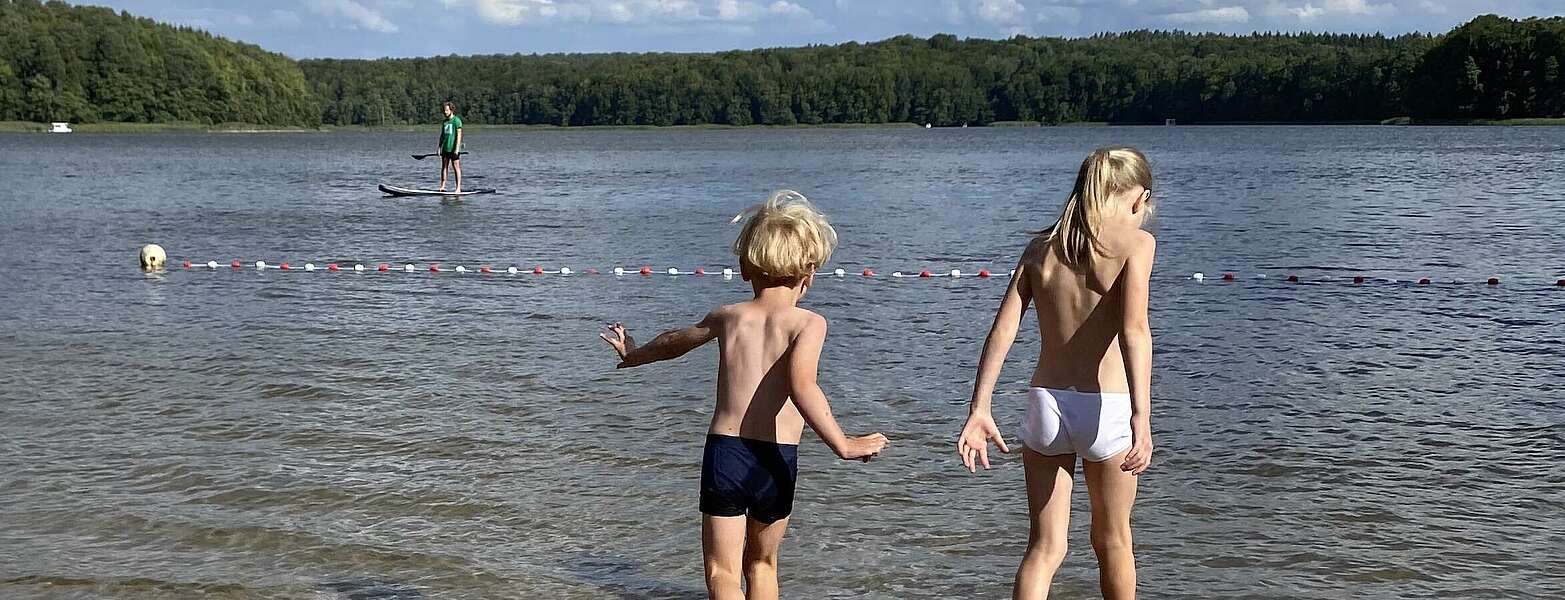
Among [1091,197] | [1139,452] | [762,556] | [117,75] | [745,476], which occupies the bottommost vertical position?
[762,556]

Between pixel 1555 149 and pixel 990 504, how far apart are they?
70319 millimetres

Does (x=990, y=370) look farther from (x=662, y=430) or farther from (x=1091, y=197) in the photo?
(x=662, y=430)

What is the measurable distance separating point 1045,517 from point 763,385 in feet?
3.27

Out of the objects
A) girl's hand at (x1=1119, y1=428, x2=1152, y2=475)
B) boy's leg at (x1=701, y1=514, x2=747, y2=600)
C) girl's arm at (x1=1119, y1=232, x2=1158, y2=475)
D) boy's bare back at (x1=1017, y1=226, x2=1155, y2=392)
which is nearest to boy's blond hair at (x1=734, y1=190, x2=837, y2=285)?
boy's bare back at (x1=1017, y1=226, x2=1155, y2=392)

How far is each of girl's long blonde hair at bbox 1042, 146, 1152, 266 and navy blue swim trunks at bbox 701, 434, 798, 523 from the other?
105cm

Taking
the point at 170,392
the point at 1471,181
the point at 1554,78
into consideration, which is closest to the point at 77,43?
the point at 1554,78

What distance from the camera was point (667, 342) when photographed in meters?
4.82

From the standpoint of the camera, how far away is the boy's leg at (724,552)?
4.75m

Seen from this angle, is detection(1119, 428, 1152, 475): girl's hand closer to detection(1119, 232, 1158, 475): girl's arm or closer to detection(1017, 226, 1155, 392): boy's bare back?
detection(1119, 232, 1158, 475): girl's arm

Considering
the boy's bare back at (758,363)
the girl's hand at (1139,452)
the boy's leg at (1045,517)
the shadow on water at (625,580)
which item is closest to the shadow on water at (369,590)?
the shadow on water at (625,580)

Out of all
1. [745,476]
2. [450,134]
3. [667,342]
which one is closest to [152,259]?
[450,134]

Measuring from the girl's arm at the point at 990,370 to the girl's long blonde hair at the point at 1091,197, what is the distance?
7.5 inches

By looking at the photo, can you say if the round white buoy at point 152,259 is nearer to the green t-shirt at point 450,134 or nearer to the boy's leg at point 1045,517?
the green t-shirt at point 450,134

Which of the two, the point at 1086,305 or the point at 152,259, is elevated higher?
the point at 1086,305
